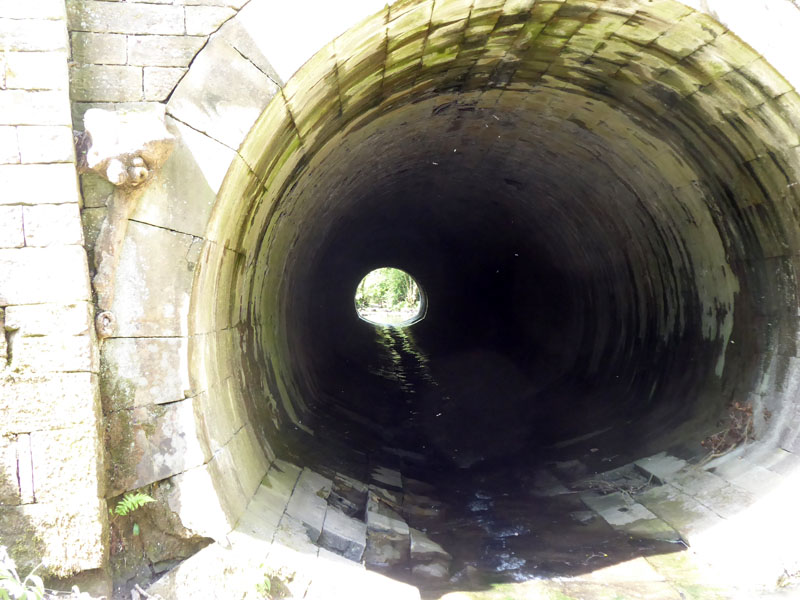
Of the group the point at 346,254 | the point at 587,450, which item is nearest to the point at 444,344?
the point at 346,254

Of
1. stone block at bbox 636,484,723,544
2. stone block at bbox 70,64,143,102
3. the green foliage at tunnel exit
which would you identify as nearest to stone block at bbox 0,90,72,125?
stone block at bbox 70,64,143,102

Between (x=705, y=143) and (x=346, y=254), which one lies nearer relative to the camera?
(x=705, y=143)

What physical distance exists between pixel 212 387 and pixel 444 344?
45.3 ft

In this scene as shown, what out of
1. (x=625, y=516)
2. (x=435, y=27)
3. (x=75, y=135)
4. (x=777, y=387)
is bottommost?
(x=625, y=516)

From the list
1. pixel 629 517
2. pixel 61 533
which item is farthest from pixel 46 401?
pixel 629 517

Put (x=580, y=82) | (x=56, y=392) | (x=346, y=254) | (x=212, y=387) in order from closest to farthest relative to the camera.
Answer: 1. (x=56, y=392)
2. (x=212, y=387)
3. (x=580, y=82)
4. (x=346, y=254)

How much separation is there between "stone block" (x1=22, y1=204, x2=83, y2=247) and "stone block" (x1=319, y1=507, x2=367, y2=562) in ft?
8.59

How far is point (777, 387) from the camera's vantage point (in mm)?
5629

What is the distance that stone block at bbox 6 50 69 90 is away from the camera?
352cm

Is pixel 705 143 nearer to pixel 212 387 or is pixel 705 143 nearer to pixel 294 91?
pixel 294 91

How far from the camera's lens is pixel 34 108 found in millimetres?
3508

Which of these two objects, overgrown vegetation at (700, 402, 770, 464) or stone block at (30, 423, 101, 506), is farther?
overgrown vegetation at (700, 402, 770, 464)

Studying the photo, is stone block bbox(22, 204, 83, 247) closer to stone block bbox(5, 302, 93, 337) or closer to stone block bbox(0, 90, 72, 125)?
stone block bbox(5, 302, 93, 337)

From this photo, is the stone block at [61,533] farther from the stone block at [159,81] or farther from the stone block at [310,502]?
the stone block at [159,81]
